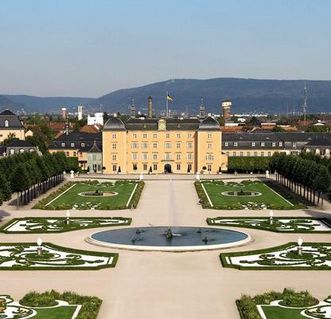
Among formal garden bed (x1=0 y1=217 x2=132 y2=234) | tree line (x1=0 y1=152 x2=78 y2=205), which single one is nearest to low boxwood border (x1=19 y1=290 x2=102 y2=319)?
formal garden bed (x1=0 y1=217 x2=132 y2=234)

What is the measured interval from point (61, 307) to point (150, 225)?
26.1 meters

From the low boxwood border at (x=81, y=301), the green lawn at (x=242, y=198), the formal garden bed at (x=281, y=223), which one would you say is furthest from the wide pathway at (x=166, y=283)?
the green lawn at (x=242, y=198)

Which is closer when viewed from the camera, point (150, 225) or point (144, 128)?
point (150, 225)

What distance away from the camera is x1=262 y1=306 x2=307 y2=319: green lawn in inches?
1207

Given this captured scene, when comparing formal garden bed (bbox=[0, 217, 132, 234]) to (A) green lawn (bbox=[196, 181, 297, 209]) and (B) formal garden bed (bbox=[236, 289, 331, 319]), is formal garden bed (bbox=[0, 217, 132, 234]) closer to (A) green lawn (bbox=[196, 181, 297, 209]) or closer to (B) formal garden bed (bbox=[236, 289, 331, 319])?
(A) green lawn (bbox=[196, 181, 297, 209])

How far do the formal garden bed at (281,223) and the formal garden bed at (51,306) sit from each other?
24.7 metres

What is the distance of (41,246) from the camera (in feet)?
151

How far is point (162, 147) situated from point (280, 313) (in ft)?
292

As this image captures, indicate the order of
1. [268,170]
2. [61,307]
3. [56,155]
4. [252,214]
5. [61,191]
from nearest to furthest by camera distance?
[61,307]
[252,214]
[61,191]
[56,155]
[268,170]

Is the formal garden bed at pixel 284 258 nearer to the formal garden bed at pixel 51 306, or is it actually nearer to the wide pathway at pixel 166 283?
the wide pathway at pixel 166 283

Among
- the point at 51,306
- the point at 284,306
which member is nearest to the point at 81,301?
the point at 51,306

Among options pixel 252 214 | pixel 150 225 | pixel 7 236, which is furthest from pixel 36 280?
pixel 252 214

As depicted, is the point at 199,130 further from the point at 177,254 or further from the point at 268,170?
the point at 177,254

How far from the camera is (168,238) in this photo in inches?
1989
